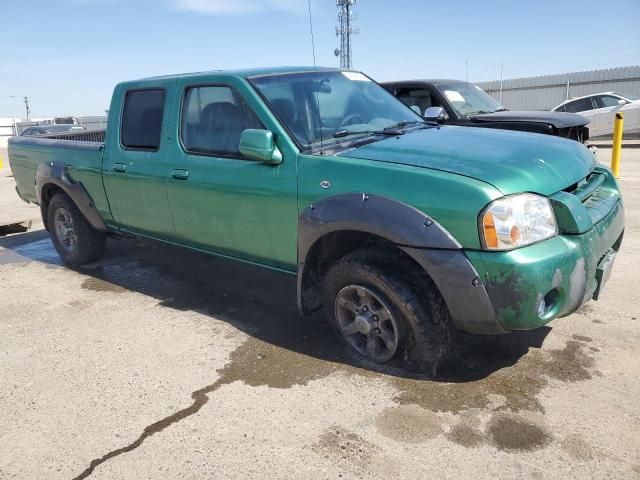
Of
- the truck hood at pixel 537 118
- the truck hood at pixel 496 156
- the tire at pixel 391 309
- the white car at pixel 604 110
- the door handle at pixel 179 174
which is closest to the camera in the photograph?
the truck hood at pixel 496 156

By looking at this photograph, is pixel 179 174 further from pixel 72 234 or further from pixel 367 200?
pixel 72 234

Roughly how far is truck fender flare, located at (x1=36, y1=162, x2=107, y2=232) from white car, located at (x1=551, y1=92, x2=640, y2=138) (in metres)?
14.1

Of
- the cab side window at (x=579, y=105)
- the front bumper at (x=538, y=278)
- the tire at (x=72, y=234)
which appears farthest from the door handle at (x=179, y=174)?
the cab side window at (x=579, y=105)

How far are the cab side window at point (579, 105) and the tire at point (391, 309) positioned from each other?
15513 mm

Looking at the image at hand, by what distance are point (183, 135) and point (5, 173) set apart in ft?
50.1

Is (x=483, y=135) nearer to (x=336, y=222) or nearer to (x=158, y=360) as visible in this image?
(x=336, y=222)

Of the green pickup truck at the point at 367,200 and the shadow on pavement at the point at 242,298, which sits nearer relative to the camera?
the green pickup truck at the point at 367,200

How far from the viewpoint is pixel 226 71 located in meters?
4.04

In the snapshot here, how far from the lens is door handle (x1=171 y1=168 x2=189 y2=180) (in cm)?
403

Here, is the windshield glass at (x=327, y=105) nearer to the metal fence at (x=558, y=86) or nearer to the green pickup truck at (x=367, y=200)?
the green pickup truck at (x=367, y=200)

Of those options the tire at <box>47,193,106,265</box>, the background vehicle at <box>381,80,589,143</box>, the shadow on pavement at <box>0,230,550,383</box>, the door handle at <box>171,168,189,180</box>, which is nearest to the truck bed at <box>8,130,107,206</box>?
the tire at <box>47,193,106,265</box>

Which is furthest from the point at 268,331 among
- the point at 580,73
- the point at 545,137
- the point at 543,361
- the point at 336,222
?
the point at 580,73

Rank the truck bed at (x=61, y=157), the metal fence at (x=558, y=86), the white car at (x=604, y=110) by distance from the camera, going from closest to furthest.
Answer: the truck bed at (x=61, y=157), the white car at (x=604, y=110), the metal fence at (x=558, y=86)

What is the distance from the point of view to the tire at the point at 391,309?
3031mm
